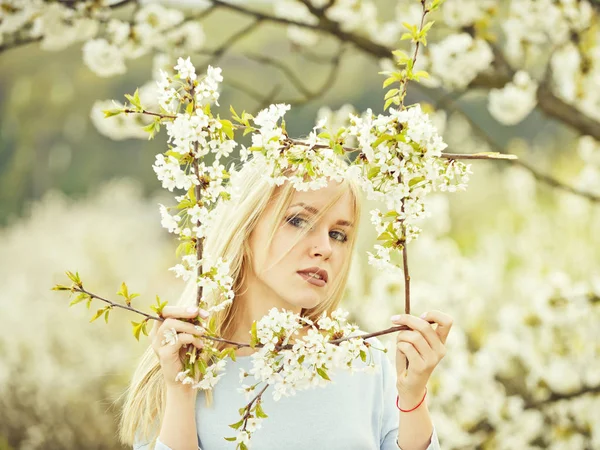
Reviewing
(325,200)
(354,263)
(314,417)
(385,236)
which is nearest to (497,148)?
(325,200)

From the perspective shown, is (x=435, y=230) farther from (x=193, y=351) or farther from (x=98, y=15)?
(x=193, y=351)

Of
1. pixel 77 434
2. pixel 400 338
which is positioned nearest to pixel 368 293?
pixel 77 434

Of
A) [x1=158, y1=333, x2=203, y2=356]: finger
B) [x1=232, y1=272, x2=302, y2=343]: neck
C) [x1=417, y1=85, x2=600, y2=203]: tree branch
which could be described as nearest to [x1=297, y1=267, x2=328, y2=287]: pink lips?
[x1=232, y1=272, x2=302, y2=343]: neck

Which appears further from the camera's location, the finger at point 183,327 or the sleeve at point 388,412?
the sleeve at point 388,412

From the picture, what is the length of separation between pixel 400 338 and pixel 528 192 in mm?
3243

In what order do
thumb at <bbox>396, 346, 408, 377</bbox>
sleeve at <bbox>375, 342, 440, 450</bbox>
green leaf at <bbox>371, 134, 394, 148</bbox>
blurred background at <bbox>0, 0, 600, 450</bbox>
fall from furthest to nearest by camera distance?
blurred background at <bbox>0, 0, 600, 450</bbox> < sleeve at <bbox>375, 342, 440, 450</bbox> < thumb at <bbox>396, 346, 408, 377</bbox> < green leaf at <bbox>371, 134, 394, 148</bbox>

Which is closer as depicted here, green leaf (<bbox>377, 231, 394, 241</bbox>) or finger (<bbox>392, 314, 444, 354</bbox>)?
green leaf (<bbox>377, 231, 394, 241</bbox>)

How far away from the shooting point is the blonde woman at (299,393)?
1080 mm

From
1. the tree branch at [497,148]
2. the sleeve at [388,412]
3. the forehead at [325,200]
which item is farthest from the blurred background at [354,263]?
the forehead at [325,200]

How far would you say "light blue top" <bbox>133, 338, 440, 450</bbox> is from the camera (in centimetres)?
117

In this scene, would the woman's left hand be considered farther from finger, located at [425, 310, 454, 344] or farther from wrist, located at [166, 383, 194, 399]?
wrist, located at [166, 383, 194, 399]

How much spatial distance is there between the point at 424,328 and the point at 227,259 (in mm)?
379

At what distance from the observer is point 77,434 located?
385 cm

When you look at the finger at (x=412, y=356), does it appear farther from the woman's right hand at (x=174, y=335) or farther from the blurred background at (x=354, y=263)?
the blurred background at (x=354, y=263)
